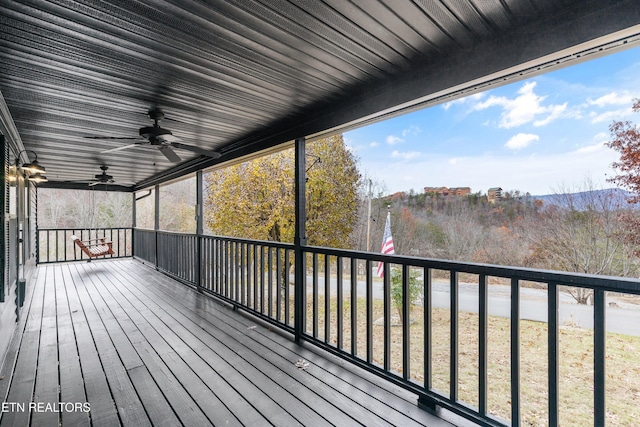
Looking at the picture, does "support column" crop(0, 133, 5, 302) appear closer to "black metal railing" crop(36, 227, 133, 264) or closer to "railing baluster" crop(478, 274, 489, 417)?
"railing baluster" crop(478, 274, 489, 417)

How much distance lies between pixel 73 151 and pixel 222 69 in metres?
4.12

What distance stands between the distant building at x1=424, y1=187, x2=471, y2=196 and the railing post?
4.24 meters

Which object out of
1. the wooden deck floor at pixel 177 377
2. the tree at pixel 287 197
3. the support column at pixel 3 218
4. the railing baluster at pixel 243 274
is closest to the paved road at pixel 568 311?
the wooden deck floor at pixel 177 377

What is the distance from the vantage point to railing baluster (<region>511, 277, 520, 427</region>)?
1.58m

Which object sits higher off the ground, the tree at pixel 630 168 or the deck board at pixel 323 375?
the tree at pixel 630 168

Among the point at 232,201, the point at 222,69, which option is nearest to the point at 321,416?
the point at 222,69

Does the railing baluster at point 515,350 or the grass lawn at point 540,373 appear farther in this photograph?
the grass lawn at point 540,373

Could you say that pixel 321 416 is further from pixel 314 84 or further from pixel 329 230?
pixel 329 230

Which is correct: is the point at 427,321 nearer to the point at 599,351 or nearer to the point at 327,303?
the point at 599,351

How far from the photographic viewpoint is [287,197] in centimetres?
648

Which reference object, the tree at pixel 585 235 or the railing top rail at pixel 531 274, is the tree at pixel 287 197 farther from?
the railing top rail at pixel 531 274

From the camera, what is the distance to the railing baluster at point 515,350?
1.58 meters

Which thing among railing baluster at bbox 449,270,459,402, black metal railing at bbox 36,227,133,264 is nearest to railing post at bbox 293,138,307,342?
railing baluster at bbox 449,270,459,402

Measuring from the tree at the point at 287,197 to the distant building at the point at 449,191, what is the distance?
5.28ft
